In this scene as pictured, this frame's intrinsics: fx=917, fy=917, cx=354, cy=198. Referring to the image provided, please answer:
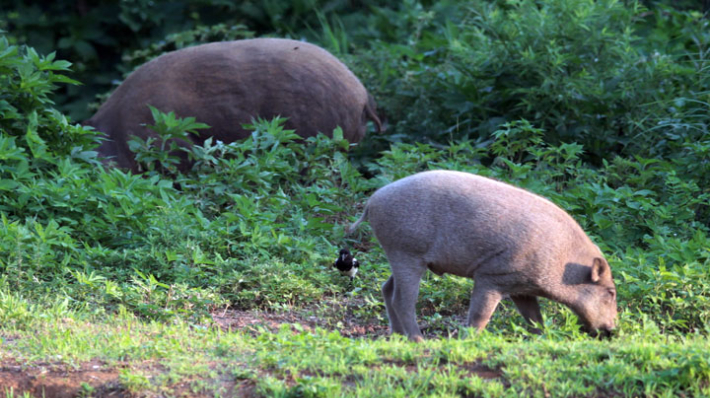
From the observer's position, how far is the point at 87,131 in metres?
7.82

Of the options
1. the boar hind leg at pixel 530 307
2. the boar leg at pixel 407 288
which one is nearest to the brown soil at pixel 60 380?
the boar leg at pixel 407 288

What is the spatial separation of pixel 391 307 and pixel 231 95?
13.5ft

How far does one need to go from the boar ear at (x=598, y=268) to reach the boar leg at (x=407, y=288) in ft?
3.23

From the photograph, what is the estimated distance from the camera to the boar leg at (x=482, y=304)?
17.3ft

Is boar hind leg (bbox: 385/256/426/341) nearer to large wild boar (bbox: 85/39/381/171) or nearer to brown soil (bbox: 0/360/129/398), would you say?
brown soil (bbox: 0/360/129/398)

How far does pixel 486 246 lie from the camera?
5207 mm

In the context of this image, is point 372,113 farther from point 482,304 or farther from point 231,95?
point 482,304

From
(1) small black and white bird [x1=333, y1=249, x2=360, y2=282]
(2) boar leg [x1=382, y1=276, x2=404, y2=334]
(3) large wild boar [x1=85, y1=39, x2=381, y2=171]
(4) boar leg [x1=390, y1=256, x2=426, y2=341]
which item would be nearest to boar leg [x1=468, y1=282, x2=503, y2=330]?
(4) boar leg [x1=390, y1=256, x2=426, y2=341]

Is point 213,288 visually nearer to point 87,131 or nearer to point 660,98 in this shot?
point 87,131

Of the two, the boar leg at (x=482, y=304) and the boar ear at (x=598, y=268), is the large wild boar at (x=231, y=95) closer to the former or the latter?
the boar leg at (x=482, y=304)

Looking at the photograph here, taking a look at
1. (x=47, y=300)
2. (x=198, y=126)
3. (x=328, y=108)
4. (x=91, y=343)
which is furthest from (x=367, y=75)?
(x=91, y=343)

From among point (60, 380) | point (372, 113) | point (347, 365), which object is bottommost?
point (372, 113)

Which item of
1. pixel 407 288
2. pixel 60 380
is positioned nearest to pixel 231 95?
pixel 407 288

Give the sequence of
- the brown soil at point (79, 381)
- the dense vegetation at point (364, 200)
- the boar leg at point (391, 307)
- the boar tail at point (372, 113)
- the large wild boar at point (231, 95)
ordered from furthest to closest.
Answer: the boar tail at point (372, 113)
the large wild boar at point (231, 95)
the boar leg at point (391, 307)
the dense vegetation at point (364, 200)
the brown soil at point (79, 381)
